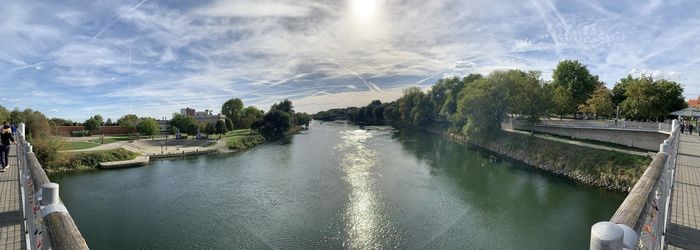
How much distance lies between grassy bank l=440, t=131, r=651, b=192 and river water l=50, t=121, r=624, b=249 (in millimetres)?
1258

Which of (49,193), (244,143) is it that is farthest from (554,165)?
(244,143)

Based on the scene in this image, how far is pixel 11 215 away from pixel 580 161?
33620 mm

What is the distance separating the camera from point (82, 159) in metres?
36.1

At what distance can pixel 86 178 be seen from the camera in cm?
3119

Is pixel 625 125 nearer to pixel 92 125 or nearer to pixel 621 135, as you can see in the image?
pixel 621 135

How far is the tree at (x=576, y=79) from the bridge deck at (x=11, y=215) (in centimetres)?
6666

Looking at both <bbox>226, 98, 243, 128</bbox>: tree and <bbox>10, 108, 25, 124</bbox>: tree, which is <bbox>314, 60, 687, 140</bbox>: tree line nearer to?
<bbox>10, 108, 25, 124</bbox>: tree

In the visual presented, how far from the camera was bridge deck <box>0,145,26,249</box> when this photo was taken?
7.13 metres

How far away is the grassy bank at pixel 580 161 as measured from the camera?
77.6 feet

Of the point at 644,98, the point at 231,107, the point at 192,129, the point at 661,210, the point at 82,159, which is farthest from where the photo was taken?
the point at 231,107

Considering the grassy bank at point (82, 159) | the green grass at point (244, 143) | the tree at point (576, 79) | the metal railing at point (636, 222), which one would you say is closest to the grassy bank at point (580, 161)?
the metal railing at point (636, 222)

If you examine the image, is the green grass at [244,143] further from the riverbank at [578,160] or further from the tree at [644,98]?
the tree at [644,98]

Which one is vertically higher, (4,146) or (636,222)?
(4,146)

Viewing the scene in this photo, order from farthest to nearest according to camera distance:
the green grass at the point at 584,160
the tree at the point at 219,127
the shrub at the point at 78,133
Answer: the tree at the point at 219,127, the shrub at the point at 78,133, the green grass at the point at 584,160
